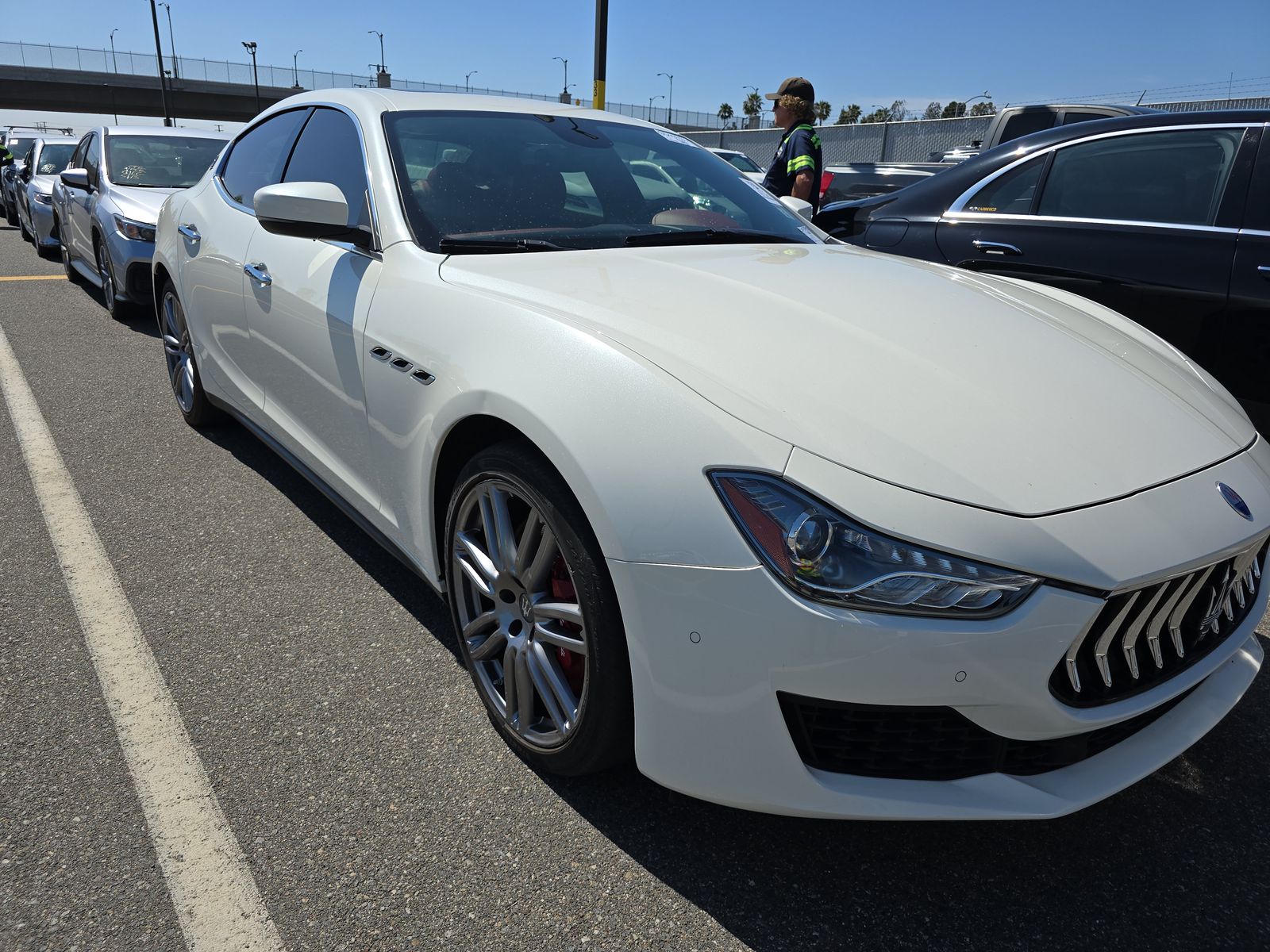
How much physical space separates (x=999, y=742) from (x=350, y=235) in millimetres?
2099

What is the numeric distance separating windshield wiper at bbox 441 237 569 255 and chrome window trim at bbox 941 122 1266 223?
8.08 feet

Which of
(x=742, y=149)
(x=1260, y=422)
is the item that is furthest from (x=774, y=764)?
(x=742, y=149)

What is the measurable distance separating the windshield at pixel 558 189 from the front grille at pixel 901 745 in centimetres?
154

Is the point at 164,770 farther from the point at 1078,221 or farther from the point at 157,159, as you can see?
the point at 157,159

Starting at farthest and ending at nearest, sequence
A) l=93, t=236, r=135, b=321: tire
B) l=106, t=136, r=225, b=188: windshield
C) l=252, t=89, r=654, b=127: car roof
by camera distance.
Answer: l=106, t=136, r=225, b=188: windshield < l=93, t=236, r=135, b=321: tire < l=252, t=89, r=654, b=127: car roof

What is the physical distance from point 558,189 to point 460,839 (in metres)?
1.88

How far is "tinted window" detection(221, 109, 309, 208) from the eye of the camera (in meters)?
3.54

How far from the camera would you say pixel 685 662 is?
1662mm

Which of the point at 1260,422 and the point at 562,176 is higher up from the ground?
the point at 562,176

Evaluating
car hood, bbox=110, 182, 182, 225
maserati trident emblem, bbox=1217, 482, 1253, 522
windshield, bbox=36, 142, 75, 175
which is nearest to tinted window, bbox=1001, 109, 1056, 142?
car hood, bbox=110, 182, 182, 225

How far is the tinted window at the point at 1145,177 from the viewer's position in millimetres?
3643

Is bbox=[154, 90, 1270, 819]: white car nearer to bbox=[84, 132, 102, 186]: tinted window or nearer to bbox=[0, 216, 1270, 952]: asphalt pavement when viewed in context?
bbox=[0, 216, 1270, 952]: asphalt pavement

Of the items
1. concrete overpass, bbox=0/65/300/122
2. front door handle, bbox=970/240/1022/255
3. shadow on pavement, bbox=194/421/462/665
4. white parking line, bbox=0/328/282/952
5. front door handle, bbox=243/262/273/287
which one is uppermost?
concrete overpass, bbox=0/65/300/122

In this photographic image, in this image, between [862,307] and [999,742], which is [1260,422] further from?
[999,742]
